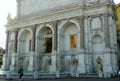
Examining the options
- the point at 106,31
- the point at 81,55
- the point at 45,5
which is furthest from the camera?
the point at 45,5

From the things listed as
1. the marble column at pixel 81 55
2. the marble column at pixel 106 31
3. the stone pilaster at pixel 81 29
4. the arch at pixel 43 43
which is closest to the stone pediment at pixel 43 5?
the stone pilaster at pixel 81 29

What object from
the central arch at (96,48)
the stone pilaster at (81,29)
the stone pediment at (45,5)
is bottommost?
the central arch at (96,48)

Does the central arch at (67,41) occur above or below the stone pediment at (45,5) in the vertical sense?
below

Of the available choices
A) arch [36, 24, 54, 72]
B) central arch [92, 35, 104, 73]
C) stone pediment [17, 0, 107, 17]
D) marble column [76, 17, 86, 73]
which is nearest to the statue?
central arch [92, 35, 104, 73]

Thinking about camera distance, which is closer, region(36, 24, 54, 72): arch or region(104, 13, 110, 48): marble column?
region(104, 13, 110, 48): marble column

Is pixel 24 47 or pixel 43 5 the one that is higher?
pixel 43 5

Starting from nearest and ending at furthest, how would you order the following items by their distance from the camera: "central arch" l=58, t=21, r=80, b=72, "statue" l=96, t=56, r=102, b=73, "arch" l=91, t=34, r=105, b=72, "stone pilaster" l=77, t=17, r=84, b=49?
"statue" l=96, t=56, r=102, b=73 < "arch" l=91, t=34, r=105, b=72 < "stone pilaster" l=77, t=17, r=84, b=49 < "central arch" l=58, t=21, r=80, b=72

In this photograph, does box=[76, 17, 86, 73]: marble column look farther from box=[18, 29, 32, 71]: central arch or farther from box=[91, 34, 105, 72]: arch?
box=[18, 29, 32, 71]: central arch

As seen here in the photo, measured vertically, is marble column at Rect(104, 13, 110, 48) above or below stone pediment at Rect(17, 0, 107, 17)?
below

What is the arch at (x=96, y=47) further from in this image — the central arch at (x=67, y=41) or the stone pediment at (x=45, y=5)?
the stone pediment at (x=45, y=5)

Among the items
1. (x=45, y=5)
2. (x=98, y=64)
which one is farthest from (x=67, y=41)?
(x=45, y=5)

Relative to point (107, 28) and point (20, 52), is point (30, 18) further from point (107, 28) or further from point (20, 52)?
point (107, 28)

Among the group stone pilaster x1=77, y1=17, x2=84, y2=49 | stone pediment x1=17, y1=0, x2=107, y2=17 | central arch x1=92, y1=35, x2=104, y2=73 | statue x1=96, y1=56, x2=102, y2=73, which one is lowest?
statue x1=96, y1=56, x2=102, y2=73

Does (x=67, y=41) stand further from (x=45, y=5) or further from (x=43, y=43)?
(x=45, y=5)
